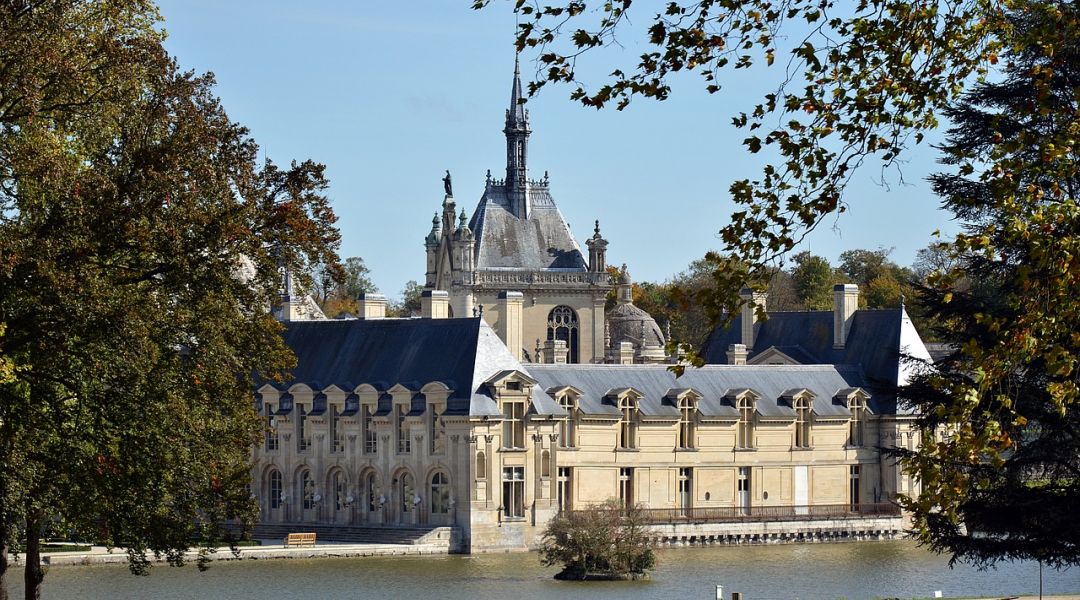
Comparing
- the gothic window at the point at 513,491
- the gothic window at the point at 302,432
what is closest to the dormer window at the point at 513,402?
the gothic window at the point at 513,491

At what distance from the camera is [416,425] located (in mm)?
61062

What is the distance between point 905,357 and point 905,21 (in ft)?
52.6

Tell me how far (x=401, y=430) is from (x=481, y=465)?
10.2ft

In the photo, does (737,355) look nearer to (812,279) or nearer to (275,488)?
(275,488)

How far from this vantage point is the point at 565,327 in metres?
103

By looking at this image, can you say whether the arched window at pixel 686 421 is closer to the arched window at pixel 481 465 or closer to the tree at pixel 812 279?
the arched window at pixel 481 465

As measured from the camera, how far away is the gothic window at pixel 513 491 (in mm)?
60031

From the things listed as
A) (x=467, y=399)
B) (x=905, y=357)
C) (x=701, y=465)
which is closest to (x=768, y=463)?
(x=701, y=465)

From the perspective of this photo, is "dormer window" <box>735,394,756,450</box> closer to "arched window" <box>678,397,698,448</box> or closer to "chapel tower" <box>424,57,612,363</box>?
"arched window" <box>678,397,698,448</box>

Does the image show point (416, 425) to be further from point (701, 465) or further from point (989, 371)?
point (989, 371)

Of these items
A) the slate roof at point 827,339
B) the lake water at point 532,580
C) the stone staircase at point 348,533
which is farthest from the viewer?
the slate roof at point 827,339

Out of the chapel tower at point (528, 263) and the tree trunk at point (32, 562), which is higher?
the chapel tower at point (528, 263)

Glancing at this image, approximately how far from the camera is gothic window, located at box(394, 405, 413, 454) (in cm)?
6147

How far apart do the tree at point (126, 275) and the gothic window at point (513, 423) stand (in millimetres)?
31567
